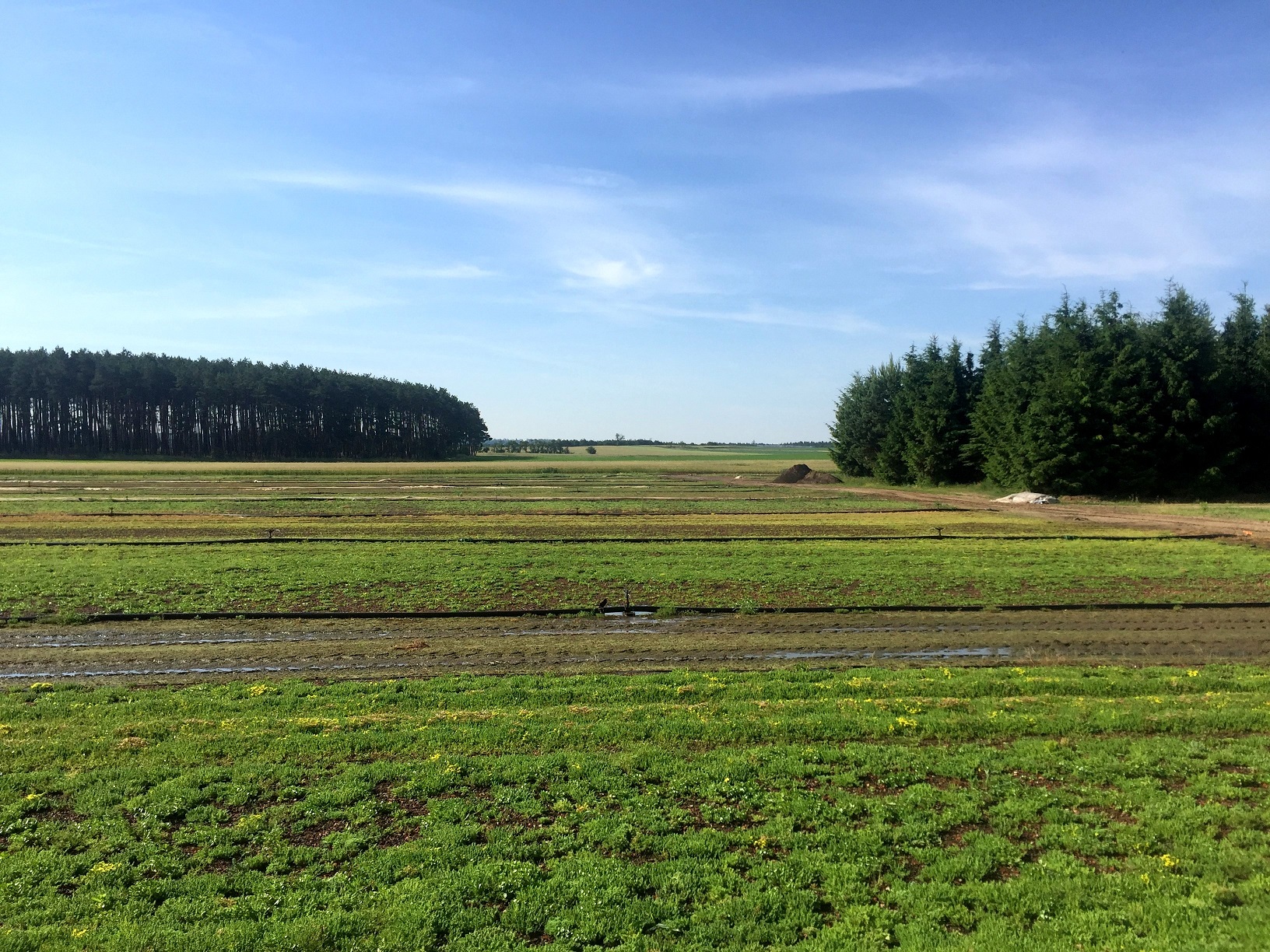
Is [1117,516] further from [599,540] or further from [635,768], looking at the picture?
[635,768]

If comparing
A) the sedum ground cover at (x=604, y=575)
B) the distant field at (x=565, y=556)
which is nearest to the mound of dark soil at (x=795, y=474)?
the distant field at (x=565, y=556)

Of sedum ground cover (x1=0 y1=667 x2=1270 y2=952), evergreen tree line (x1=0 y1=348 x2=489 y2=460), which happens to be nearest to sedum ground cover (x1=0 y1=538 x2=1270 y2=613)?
sedum ground cover (x1=0 y1=667 x2=1270 y2=952)

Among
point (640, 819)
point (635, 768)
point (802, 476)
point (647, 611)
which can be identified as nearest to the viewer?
point (640, 819)

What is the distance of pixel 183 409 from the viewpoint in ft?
452

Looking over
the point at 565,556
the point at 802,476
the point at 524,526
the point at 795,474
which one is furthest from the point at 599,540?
the point at 802,476

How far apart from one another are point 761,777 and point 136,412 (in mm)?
154274

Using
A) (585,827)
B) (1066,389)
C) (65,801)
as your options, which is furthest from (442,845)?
(1066,389)

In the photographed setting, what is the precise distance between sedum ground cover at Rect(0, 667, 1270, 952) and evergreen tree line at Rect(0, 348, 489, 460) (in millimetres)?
142578

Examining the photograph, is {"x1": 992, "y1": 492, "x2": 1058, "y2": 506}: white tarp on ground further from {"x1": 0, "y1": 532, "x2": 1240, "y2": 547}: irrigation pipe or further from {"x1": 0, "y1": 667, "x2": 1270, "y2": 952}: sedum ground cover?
{"x1": 0, "y1": 667, "x2": 1270, "y2": 952}: sedum ground cover

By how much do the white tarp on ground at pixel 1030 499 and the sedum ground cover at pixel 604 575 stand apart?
2348 centimetres

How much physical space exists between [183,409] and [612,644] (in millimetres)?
145574

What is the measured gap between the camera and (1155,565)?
86.3 ft

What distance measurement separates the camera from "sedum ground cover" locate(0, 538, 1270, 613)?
2130cm

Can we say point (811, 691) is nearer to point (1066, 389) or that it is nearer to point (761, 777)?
point (761, 777)
